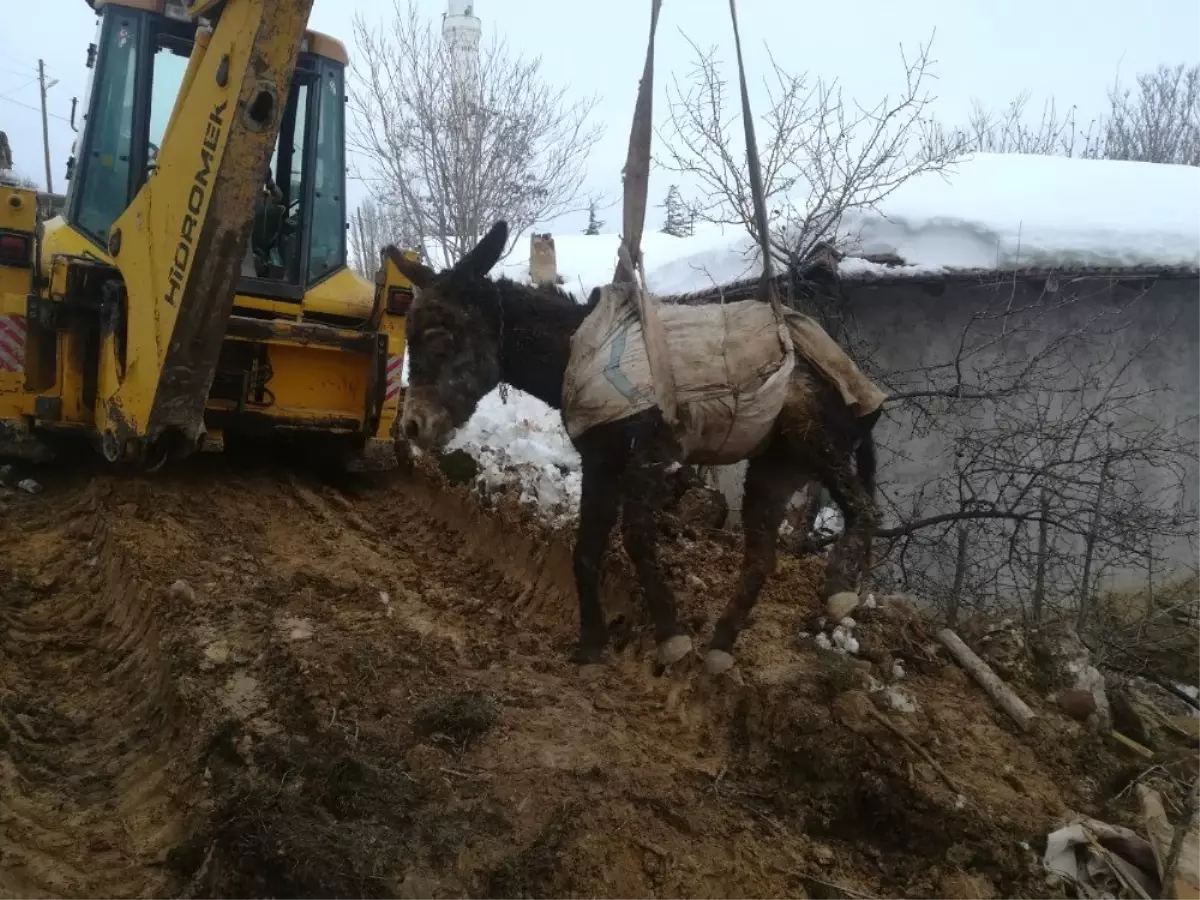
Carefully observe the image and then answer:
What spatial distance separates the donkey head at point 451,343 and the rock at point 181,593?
1609 millimetres

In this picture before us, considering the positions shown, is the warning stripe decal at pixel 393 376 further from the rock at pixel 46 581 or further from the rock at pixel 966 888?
the rock at pixel 966 888

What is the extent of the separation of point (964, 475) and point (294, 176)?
6.02 m

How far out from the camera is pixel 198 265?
4.91m

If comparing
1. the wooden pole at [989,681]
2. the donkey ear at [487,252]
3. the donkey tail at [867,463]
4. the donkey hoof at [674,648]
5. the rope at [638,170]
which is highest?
the rope at [638,170]

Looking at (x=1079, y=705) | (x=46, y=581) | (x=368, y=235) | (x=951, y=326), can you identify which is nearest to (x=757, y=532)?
(x=1079, y=705)

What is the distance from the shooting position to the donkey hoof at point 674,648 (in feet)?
14.6

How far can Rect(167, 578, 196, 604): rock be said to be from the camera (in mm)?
4809

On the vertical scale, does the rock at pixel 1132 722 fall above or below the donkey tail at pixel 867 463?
below

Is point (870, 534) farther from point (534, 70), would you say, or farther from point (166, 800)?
point (534, 70)

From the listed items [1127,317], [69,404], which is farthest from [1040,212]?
[69,404]

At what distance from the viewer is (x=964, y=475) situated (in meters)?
6.00

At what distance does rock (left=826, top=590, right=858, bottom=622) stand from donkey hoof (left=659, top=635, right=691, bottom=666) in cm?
75

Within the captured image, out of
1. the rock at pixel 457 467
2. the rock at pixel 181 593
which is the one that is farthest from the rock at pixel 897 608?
the rock at pixel 457 467

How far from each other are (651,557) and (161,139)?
5090 millimetres
